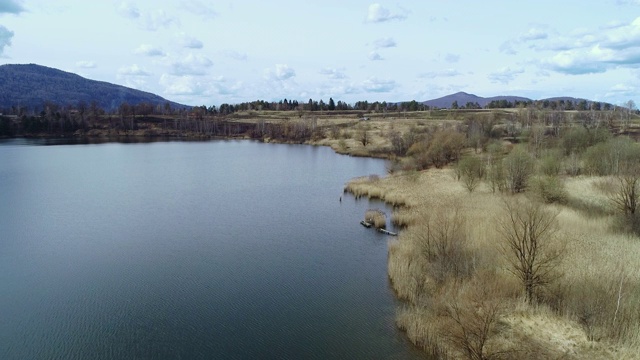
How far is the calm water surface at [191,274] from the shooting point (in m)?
16.4

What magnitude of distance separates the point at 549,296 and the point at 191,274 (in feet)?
54.4

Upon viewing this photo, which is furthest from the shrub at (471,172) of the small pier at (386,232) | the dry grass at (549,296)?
the small pier at (386,232)

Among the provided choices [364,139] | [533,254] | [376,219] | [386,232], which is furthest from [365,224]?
[364,139]

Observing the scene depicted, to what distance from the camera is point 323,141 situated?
103 m

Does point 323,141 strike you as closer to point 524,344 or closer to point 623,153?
point 623,153

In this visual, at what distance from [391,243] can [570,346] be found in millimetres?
12698

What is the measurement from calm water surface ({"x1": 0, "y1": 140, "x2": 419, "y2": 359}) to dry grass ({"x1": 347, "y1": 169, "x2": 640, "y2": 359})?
52.5 inches

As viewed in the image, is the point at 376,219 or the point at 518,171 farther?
the point at 518,171

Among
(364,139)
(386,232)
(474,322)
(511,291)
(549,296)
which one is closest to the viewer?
(474,322)

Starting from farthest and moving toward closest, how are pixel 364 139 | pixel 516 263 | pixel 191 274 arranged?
1. pixel 364 139
2. pixel 191 274
3. pixel 516 263

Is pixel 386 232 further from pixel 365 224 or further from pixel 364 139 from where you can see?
pixel 364 139

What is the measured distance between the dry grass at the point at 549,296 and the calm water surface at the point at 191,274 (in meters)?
1.33

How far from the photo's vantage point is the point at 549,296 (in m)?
16.6

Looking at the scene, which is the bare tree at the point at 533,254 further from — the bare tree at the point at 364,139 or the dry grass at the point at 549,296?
the bare tree at the point at 364,139
